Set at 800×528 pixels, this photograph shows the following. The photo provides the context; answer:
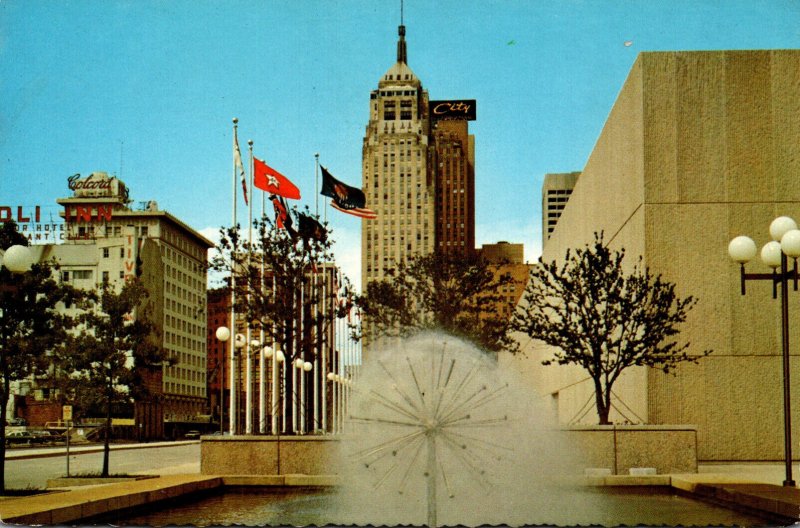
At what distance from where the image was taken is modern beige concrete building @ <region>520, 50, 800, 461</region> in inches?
1287

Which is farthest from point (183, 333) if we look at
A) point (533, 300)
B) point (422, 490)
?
point (422, 490)

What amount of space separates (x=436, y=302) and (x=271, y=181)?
35.5 ft

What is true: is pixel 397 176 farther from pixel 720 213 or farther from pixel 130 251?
pixel 720 213

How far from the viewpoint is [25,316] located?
72.1ft

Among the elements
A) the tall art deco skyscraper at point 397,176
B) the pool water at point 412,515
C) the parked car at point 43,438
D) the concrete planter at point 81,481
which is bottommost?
the parked car at point 43,438

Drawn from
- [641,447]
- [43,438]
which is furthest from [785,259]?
[43,438]

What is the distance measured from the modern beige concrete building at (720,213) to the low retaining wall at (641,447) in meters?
8.81

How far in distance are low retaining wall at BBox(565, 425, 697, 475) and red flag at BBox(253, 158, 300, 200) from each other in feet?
64.7

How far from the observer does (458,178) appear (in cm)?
16138

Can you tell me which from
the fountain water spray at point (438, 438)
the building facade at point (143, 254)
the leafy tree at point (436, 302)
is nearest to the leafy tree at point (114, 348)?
the fountain water spray at point (438, 438)

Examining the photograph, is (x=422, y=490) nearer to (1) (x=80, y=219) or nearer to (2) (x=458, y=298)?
(2) (x=458, y=298)

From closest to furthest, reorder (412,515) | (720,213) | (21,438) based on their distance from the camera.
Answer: (412,515) → (720,213) → (21,438)

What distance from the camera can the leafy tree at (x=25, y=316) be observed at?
67.2 feet

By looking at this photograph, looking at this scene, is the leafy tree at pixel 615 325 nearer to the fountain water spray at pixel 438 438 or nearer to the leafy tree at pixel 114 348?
the leafy tree at pixel 114 348
